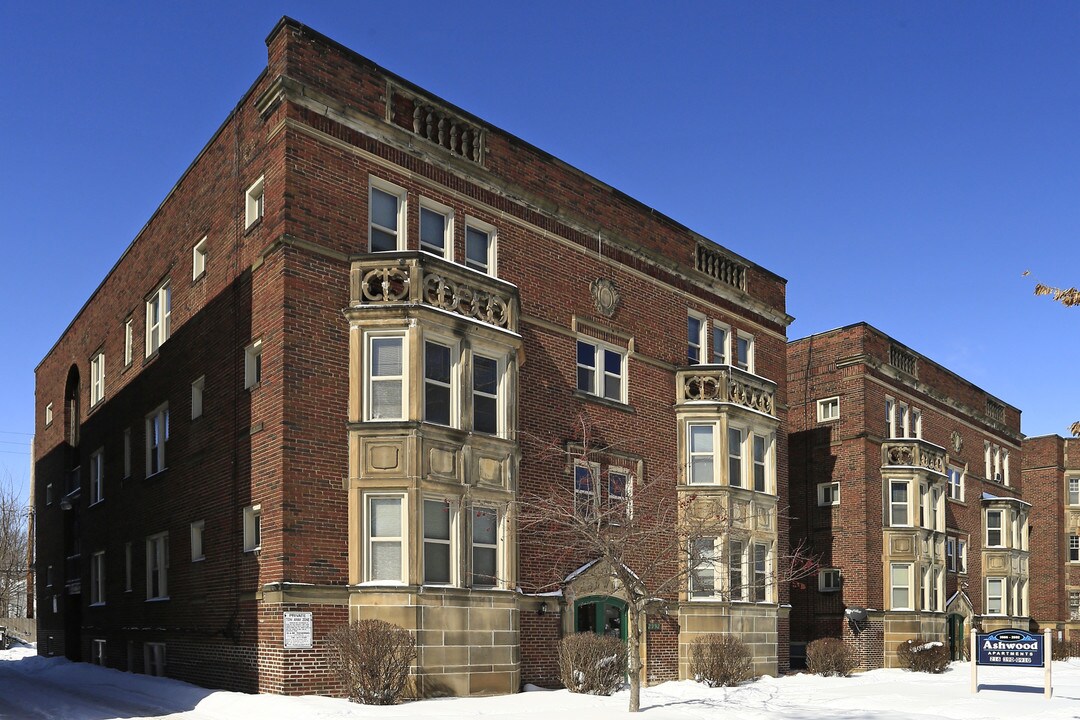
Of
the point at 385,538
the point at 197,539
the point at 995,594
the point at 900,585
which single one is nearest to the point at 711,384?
the point at 385,538

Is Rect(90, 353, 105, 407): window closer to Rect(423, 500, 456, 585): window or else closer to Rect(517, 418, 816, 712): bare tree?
Rect(517, 418, 816, 712): bare tree

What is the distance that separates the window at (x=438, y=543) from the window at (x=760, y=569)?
12223 mm

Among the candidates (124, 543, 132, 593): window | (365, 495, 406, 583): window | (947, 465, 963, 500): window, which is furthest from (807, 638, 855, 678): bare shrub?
(124, 543, 132, 593): window

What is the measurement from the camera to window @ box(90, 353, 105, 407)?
34625 mm

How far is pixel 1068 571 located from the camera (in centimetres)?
6197

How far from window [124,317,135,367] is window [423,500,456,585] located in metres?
13.8

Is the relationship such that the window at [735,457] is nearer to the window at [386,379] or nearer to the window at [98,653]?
the window at [386,379]

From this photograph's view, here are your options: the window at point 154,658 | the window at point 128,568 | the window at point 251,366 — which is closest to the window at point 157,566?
the window at point 154,658

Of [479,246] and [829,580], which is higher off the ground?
[479,246]

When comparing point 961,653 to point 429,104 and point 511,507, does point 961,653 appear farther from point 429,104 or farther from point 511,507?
point 429,104

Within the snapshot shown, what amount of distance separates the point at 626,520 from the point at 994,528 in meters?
35.8

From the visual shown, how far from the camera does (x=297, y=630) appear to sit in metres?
20.2

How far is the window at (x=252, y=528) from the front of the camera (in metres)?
21.8

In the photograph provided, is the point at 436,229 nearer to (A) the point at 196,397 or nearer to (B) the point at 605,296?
(B) the point at 605,296
